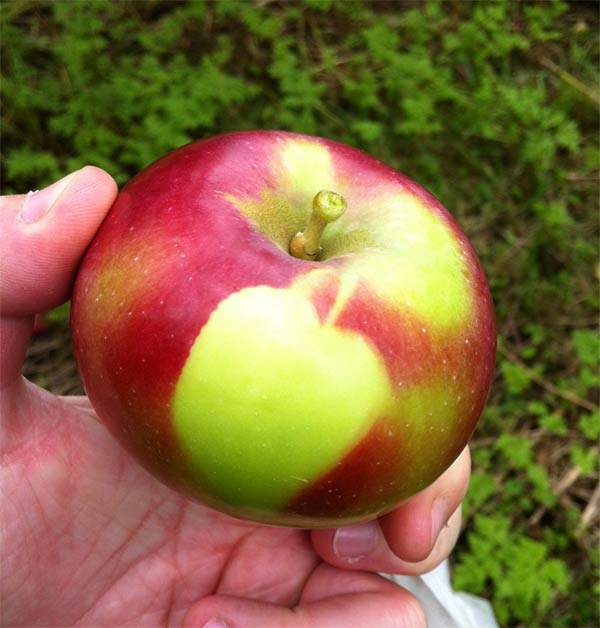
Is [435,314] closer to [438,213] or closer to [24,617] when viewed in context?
[438,213]

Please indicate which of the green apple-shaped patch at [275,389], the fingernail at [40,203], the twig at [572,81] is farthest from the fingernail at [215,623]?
the twig at [572,81]

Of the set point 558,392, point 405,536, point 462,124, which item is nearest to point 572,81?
point 462,124

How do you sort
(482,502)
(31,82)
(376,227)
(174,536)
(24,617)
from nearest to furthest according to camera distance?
(376,227), (24,617), (174,536), (482,502), (31,82)

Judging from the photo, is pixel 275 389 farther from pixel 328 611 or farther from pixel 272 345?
pixel 328 611

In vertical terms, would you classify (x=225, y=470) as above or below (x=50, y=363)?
above

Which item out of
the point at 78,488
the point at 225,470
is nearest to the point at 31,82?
the point at 78,488

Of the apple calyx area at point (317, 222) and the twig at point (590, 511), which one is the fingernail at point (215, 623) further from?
the twig at point (590, 511)

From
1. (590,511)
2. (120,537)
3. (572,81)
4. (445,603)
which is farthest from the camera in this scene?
(572,81)
